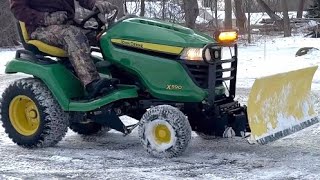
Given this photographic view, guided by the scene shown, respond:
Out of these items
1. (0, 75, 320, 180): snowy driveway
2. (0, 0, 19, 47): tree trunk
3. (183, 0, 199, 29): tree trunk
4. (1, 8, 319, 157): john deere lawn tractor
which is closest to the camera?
(0, 75, 320, 180): snowy driveway

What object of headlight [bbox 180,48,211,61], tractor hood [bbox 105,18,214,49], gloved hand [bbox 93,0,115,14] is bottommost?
headlight [bbox 180,48,211,61]

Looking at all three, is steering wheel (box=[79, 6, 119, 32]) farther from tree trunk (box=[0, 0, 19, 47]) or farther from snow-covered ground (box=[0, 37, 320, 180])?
tree trunk (box=[0, 0, 19, 47])

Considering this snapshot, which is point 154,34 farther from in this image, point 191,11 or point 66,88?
point 191,11

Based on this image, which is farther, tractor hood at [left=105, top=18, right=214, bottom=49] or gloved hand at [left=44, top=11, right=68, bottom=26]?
gloved hand at [left=44, top=11, right=68, bottom=26]

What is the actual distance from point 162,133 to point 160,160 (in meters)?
0.26

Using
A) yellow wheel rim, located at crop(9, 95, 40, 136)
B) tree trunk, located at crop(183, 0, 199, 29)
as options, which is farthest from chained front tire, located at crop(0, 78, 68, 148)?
tree trunk, located at crop(183, 0, 199, 29)

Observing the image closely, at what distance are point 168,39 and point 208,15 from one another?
34481 millimetres

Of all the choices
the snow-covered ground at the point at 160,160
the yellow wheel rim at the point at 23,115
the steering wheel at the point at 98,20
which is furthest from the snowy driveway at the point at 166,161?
the steering wheel at the point at 98,20

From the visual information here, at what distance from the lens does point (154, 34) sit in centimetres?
620

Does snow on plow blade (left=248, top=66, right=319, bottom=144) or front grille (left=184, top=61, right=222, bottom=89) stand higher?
front grille (left=184, top=61, right=222, bottom=89)

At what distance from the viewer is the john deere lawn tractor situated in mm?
5973

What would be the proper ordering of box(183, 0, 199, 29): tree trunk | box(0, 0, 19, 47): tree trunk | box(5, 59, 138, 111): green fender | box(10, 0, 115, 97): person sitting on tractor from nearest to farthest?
box(5, 59, 138, 111): green fender < box(10, 0, 115, 97): person sitting on tractor < box(183, 0, 199, 29): tree trunk < box(0, 0, 19, 47): tree trunk

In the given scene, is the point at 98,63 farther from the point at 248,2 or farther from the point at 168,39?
the point at 248,2

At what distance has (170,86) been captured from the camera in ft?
20.0
